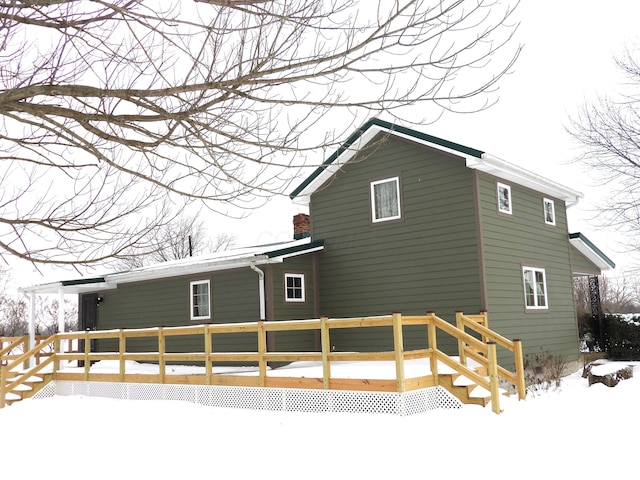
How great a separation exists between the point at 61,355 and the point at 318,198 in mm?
7331

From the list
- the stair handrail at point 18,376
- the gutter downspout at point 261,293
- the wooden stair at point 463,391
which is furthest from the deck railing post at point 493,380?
the stair handrail at point 18,376

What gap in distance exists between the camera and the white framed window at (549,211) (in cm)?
1670

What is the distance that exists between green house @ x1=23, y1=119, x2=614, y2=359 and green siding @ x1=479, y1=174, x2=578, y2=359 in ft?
0.10

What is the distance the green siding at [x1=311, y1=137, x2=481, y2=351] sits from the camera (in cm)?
1360

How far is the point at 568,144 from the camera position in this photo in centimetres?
2097

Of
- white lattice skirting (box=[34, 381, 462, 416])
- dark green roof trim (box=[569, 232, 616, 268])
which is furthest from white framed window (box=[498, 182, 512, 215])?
white lattice skirting (box=[34, 381, 462, 416])

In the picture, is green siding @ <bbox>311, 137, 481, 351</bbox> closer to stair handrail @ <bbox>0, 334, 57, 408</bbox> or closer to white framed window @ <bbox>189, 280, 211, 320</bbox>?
white framed window @ <bbox>189, 280, 211, 320</bbox>

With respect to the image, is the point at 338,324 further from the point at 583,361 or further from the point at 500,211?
the point at 583,361

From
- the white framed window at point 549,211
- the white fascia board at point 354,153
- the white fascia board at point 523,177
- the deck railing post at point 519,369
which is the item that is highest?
the white fascia board at point 354,153

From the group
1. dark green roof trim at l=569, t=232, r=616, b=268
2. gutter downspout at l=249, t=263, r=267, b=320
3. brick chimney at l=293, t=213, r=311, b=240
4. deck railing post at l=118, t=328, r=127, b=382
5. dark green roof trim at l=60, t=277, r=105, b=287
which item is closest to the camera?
deck railing post at l=118, t=328, r=127, b=382

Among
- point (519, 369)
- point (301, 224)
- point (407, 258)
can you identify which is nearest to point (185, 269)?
point (301, 224)

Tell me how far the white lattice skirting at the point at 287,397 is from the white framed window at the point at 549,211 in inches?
362

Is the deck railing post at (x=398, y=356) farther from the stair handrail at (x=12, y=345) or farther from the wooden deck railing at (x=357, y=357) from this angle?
the stair handrail at (x=12, y=345)

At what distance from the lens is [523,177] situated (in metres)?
14.8
